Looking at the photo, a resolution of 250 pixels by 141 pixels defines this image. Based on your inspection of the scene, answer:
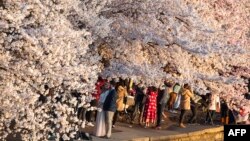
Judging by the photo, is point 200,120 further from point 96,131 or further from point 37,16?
point 37,16

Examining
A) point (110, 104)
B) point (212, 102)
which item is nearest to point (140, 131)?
point (110, 104)

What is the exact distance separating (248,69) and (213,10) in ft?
11.4

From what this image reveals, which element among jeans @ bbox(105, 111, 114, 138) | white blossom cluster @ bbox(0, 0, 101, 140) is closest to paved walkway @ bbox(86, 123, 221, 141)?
jeans @ bbox(105, 111, 114, 138)

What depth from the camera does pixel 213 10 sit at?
22.5 metres

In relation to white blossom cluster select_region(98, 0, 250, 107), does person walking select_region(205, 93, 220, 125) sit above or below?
below

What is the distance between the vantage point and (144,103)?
21844 millimetres

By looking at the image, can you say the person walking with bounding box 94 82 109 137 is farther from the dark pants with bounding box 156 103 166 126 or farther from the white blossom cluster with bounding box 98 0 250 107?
the dark pants with bounding box 156 103 166 126

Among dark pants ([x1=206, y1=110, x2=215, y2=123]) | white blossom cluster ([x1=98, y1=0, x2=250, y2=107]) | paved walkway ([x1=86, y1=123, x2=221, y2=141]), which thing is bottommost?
paved walkway ([x1=86, y1=123, x2=221, y2=141])

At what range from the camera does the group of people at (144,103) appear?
16.7 meters

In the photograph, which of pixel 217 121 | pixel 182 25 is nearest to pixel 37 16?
pixel 182 25

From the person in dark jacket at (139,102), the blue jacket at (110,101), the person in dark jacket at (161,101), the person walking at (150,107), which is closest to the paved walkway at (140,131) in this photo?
the person in dark jacket at (161,101)

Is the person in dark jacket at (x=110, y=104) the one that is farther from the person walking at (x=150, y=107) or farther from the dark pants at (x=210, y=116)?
the dark pants at (x=210, y=116)

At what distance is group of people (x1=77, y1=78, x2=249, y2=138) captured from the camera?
16.7 m

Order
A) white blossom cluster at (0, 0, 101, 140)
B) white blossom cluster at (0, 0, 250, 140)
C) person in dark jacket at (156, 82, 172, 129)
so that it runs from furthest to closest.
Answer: person in dark jacket at (156, 82, 172, 129) < white blossom cluster at (0, 0, 250, 140) < white blossom cluster at (0, 0, 101, 140)
